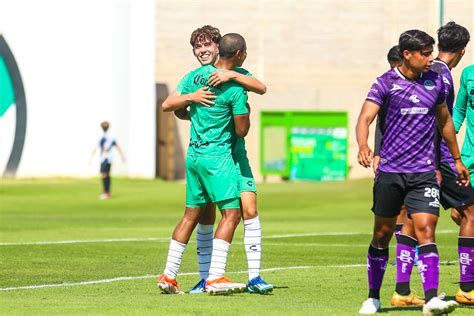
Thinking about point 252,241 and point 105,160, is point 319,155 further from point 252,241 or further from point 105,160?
point 252,241

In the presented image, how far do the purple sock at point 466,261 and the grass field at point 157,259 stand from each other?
0.48 m

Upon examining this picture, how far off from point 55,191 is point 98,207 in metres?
5.69

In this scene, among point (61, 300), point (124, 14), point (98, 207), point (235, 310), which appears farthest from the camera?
point (124, 14)

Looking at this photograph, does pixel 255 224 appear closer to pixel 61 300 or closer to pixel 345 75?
pixel 61 300

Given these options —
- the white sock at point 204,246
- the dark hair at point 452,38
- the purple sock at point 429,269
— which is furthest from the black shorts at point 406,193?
the white sock at point 204,246

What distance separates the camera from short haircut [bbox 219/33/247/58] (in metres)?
11.1

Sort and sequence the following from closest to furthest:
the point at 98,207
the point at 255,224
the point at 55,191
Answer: the point at 255,224, the point at 98,207, the point at 55,191

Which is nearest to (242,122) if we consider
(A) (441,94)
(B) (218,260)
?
(B) (218,260)

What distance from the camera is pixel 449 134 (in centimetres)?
1017

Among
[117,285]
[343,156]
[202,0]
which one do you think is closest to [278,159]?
[343,156]

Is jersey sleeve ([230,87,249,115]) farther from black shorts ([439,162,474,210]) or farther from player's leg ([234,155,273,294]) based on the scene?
black shorts ([439,162,474,210])

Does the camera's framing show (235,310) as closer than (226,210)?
Yes

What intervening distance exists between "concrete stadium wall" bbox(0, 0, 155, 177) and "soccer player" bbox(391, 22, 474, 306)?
1281 inches

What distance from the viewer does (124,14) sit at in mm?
44531
